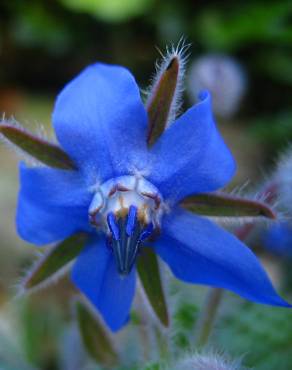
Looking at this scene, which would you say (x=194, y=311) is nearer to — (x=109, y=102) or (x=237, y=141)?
(x=109, y=102)

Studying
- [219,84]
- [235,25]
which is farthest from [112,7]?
[219,84]

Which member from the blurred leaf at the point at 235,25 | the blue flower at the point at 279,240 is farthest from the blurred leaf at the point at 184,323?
the blurred leaf at the point at 235,25

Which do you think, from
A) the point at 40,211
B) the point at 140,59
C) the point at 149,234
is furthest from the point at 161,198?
the point at 140,59

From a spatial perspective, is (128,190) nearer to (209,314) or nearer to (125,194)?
(125,194)

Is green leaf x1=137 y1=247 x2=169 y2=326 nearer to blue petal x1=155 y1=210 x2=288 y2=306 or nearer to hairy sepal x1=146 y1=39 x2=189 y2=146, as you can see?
blue petal x1=155 y1=210 x2=288 y2=306

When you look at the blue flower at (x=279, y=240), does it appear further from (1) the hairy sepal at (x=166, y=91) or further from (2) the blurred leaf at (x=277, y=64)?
(2) the blurred leaf at (x=277, y=64)
